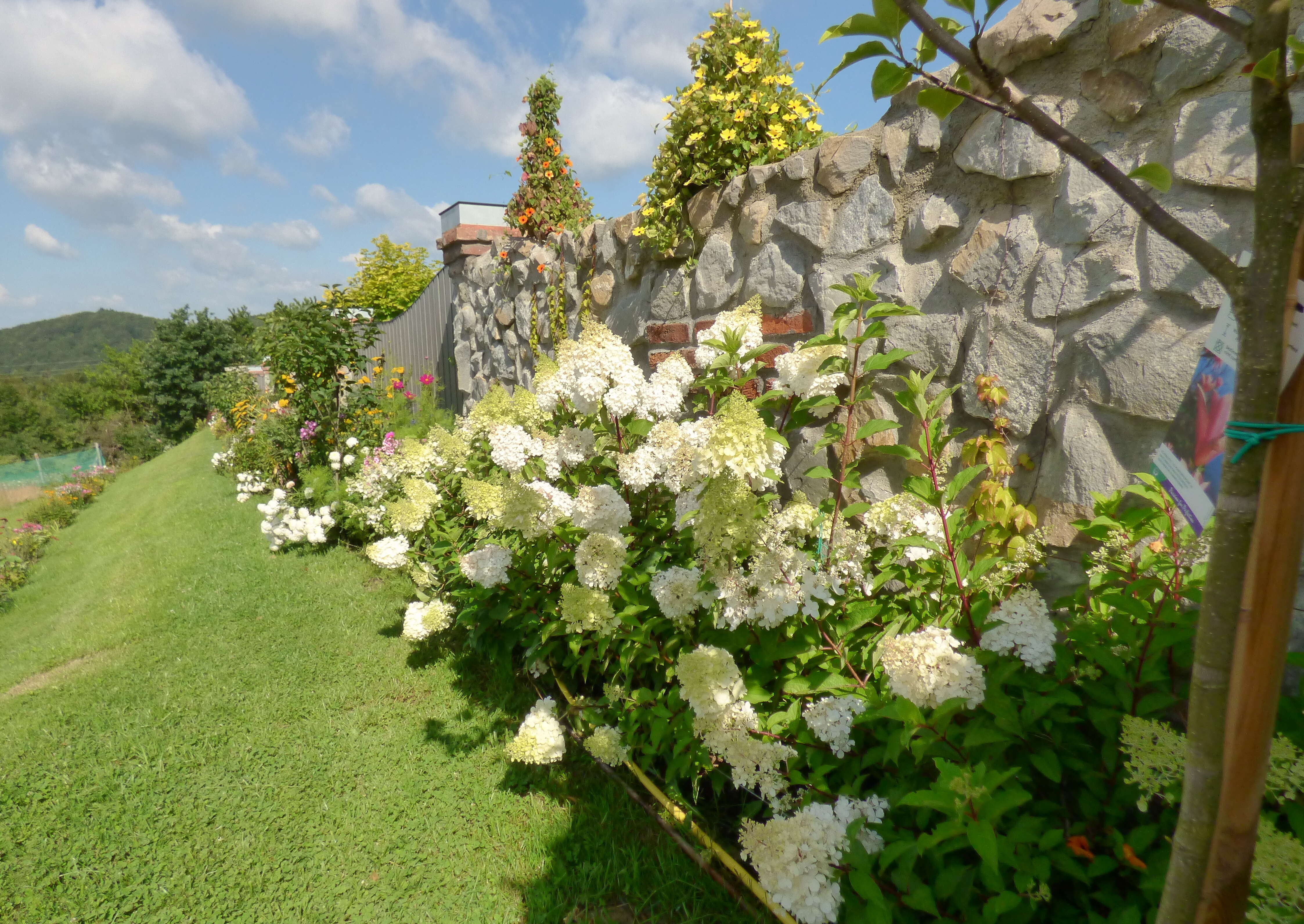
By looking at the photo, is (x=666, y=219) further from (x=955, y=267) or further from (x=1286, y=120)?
(x=1286, y=120)

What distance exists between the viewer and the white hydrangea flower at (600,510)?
2057 mm

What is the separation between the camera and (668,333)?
328 cm

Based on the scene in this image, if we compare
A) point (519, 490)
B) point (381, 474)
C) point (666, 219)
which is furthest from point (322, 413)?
point (519, 490)

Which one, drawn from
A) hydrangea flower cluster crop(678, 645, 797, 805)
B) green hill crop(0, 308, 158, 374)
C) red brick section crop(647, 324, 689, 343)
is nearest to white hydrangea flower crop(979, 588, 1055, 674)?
hydrangea flower cluster crop(678, 645, 797, 805)

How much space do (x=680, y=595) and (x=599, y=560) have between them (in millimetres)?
285


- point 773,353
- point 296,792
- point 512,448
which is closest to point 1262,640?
point 773,353

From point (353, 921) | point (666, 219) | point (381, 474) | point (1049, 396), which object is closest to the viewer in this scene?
point (1049, 396)

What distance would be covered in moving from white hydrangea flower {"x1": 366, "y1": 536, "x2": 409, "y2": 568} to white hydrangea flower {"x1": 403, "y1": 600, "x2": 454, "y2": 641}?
243 millimetres

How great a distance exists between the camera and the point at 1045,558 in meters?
1.82

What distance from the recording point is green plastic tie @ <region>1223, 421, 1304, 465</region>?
2.06 ft

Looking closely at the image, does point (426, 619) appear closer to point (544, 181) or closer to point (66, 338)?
point (544, 181)

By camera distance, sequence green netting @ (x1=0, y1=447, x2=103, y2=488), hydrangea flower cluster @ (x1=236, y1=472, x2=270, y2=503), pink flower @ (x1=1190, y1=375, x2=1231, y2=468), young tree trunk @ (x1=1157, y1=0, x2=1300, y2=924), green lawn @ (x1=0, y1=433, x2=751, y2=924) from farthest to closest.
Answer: green netting @ (x1=0, y1=447, x2=103, y2=488)
hydrangea flower cluster @ (x1=236, y1=472, x2=270, y2=503)
green lawn @ (x1=0, y1=433, x2=751, y2=924)
pink flower @ (x1=1190, y1=375, x2=1231, y2=468)
young tree trunk @ (x1=1157, y1=0, x2=1300, y2=924)

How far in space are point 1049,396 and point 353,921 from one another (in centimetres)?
255

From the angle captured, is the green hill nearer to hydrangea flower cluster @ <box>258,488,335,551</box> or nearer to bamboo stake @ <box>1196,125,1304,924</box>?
hydrangea flower cluster @ <box>258,488,335,551</box>
